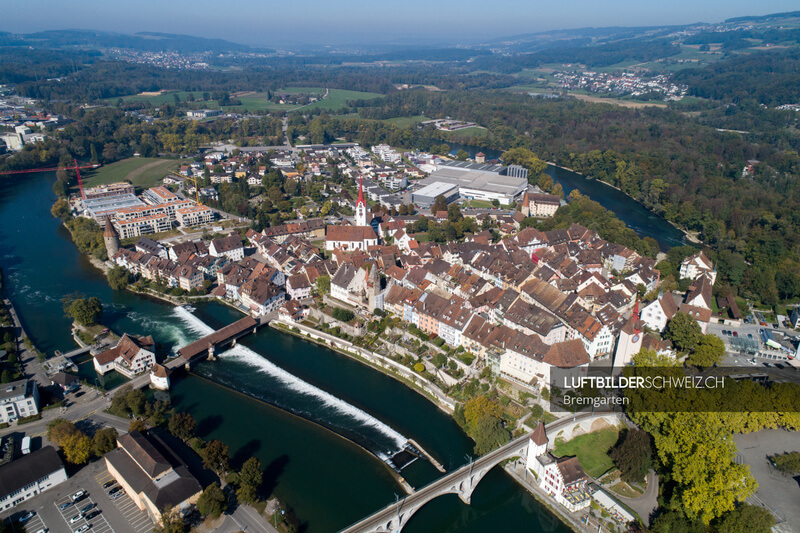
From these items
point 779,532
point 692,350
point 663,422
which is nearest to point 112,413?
point 663,422

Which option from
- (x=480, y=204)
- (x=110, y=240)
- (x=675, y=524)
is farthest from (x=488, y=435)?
(x=480, y=204)


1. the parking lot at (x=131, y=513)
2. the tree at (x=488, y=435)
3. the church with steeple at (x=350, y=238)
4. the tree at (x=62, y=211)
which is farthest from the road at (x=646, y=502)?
the tree at (x=62, y=211)

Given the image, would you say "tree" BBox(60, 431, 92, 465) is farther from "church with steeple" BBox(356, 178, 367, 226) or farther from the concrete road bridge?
"church with steeple" BBox(356, 178, 367, 226)

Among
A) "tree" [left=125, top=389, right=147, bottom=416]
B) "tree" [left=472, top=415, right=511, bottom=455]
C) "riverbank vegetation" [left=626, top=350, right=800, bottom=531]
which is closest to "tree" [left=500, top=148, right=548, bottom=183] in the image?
"riverbank vegetation" [left=626, top=350, right=800, bottom=531]

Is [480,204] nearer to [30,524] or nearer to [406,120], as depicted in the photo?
[30,524]

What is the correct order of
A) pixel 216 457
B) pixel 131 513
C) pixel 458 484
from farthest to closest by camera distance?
pixel 216 457, pixel 458 484, pixel 131 513

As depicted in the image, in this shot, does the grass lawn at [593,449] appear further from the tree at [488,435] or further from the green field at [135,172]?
the green field at [135,172]

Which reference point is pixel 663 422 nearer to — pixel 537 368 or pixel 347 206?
pixel 537 368
